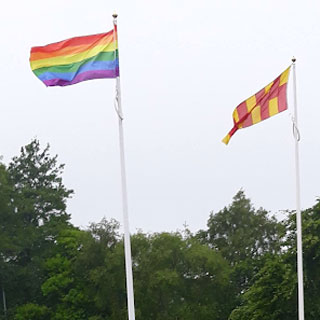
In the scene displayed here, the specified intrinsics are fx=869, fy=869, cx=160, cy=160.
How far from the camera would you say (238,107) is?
60.5 feet

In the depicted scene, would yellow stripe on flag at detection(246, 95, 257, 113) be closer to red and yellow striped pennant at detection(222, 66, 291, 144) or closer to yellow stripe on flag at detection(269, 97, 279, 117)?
red and yellow striped pennant at detection(222, 66, 291, 144)

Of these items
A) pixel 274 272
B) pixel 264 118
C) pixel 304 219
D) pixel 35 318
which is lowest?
pixel 35 318

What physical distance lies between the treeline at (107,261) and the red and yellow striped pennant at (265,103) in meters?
26.6

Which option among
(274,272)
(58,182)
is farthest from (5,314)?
(274,272)

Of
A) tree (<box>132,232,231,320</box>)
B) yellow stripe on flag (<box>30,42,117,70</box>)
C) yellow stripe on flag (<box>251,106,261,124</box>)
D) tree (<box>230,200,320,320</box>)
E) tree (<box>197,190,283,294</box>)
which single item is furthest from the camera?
tree (<box>197,190,283,294</box>)

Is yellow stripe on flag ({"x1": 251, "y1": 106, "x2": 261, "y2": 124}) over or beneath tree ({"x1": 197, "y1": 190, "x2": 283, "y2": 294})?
over

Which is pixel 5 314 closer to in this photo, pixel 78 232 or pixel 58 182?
pixel 78 232

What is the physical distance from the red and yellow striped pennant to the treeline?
87.4 feet

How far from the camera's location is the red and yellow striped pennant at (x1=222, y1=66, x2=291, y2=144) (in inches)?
714

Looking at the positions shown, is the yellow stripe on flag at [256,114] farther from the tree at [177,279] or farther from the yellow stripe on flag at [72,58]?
the tree at [177,279]

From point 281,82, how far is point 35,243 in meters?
39.6

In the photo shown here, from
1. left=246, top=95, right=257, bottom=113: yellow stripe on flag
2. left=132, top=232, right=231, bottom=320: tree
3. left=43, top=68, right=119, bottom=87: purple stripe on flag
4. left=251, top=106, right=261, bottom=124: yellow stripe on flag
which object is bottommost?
left=132, top=232, right=231, bottom=320: tree

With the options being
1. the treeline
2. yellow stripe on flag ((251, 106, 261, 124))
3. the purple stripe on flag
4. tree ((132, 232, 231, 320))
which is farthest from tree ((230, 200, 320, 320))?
the purple stripe on flag

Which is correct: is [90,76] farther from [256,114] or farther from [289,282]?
[289,282]
